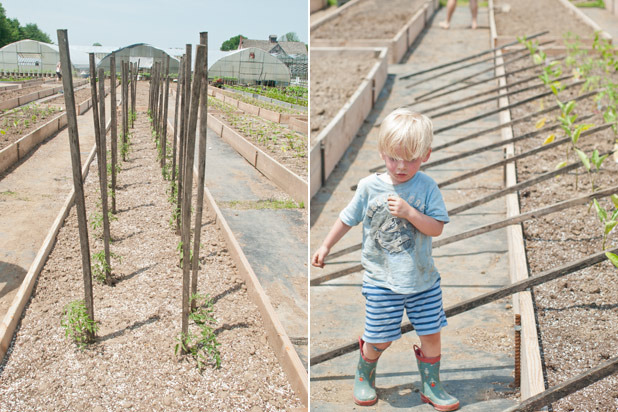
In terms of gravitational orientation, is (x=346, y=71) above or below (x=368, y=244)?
above

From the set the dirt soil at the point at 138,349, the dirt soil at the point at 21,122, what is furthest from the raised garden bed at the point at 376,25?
the dirt soil at the point at 138,349

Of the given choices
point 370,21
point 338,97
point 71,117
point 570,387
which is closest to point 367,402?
point 570,387

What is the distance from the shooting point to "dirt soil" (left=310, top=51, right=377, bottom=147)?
7703mm

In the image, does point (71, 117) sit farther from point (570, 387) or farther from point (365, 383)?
point (570, 387)

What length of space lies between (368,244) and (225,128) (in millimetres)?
10720

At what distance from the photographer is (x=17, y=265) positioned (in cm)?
488

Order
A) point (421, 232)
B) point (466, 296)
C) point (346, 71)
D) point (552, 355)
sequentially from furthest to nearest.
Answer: point (346, 71) → point (466, 296) → point (552, 355) → point (421, 232)

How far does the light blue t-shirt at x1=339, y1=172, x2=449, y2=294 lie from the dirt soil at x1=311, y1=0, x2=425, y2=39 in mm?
9142

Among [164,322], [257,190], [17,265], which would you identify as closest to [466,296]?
[164,322]

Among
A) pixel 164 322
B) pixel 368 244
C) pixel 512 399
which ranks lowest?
Answer: pixel 164 322

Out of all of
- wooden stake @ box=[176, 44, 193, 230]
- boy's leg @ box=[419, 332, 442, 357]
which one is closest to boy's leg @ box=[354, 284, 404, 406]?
boy's leg @ box=[419, 332, 442, 357]

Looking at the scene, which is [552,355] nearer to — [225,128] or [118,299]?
[118,299]

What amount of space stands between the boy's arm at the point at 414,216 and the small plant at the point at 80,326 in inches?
79.2

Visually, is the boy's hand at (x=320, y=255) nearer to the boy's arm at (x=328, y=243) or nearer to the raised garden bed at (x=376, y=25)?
the boy's arm at (x=328, y=243)
